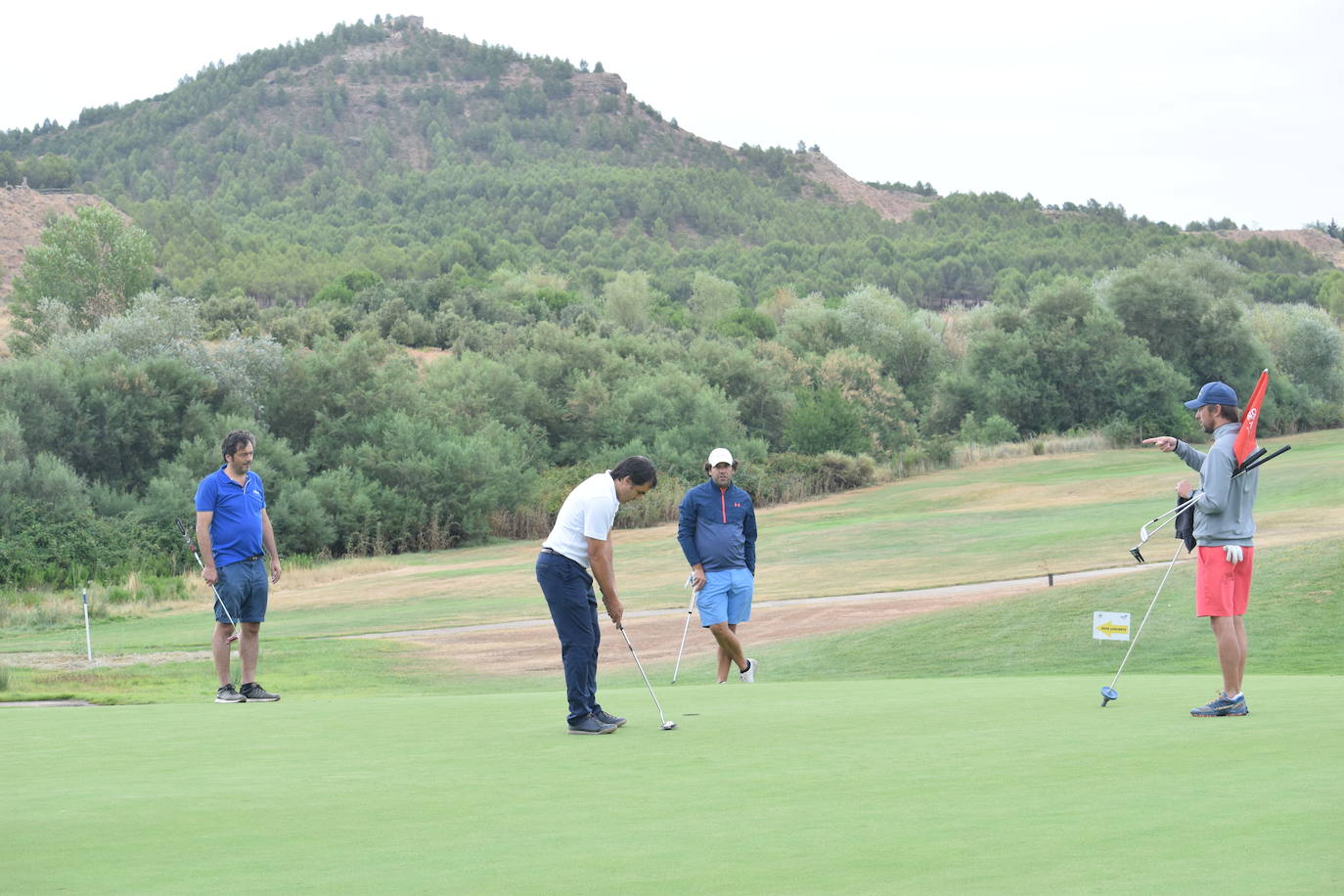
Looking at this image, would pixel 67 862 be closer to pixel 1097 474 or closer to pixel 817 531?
pixel 817 531

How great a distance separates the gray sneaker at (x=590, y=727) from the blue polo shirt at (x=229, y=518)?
4.21 metres

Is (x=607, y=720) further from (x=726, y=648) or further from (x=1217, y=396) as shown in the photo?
(x=726, y=648)

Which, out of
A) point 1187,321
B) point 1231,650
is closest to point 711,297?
point 1187,321

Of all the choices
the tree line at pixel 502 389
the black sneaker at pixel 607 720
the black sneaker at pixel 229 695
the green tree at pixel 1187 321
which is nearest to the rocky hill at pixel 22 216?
the tree line at pixel 502 389

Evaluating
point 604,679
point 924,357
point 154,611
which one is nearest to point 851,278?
point 924,357

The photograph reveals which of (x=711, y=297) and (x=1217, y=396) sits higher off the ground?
(x=711, y=297)

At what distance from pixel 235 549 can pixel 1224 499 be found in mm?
7722

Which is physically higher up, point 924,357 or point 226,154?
point 226,154

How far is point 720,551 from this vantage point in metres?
14.2

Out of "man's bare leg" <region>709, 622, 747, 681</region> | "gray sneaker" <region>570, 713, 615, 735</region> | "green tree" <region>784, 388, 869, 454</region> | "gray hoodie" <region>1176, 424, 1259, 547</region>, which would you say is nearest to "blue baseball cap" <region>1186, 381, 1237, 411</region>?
"gray hoodie" <region>1176, 424, 1259, 547</region>

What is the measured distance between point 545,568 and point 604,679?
882cm

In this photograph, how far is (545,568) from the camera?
9.37 m

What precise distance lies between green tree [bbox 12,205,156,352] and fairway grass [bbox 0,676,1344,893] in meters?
86.6

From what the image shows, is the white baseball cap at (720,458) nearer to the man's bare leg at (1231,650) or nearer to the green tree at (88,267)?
the man's bare leg at (1231,650)
